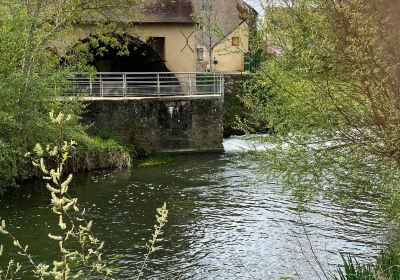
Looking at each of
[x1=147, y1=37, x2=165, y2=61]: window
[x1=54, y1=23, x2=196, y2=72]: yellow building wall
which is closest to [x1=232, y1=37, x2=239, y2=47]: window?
[x1=54, y1=23, x2=196, y2=72]: yellow building wall

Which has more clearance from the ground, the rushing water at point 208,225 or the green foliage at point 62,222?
the green foliage at point 62,222

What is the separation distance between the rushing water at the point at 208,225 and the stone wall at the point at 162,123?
4592mm

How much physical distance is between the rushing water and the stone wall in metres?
4.59

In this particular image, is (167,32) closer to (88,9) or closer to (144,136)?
(144,136)

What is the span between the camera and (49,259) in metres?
10.2

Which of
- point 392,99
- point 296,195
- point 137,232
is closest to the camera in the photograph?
point 392,99

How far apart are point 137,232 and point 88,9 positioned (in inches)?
330

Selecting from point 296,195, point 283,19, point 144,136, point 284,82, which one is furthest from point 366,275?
point 144,136

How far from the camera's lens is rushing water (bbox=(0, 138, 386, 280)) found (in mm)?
10023

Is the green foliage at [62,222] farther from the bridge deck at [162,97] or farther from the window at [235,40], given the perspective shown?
the bridge deck at [162,97]

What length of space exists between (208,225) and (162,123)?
11.1 meters

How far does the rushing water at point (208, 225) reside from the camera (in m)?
10.0

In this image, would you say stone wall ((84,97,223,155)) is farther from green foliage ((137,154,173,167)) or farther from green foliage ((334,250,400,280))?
green foliage ((334,250,400,280))

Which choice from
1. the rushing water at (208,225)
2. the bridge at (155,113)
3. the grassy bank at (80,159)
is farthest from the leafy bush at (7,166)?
the bridge at (155,113)
